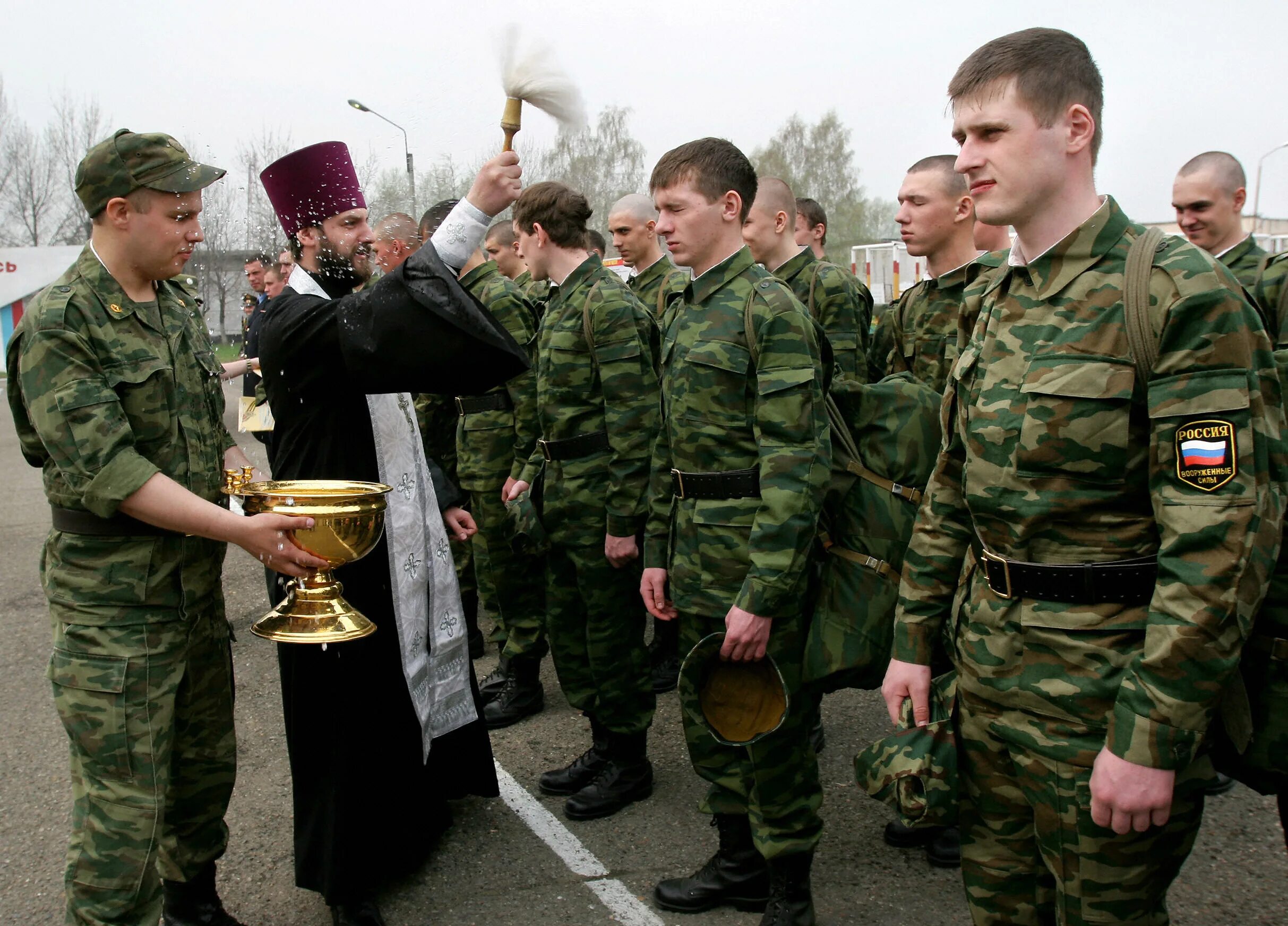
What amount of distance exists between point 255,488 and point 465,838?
1.74 metres

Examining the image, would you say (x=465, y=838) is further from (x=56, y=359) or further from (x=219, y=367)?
(x=56, y=359)

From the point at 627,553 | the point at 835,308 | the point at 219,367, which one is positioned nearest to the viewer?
the point at 219,367

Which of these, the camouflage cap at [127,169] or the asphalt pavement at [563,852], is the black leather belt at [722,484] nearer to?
the asphalt pavement at [563,852]

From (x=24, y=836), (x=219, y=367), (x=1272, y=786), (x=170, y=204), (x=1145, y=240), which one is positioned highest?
(x=170, y=204)

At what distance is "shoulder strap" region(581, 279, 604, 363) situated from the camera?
418cm

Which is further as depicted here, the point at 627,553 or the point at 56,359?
the point at 627,553

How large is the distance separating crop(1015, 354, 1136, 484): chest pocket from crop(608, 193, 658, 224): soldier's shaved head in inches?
210

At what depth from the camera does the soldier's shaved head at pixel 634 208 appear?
694 centimetres

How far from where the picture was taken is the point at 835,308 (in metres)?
5.75

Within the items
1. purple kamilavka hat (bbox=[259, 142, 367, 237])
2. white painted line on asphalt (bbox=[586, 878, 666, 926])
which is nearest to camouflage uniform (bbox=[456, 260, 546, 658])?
white painted line on asphalt (bbox=[586, 878, 666, 926])

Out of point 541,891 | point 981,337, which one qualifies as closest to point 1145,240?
point 981,337

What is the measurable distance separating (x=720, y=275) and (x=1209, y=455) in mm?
1752

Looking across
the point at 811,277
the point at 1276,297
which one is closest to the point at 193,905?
the point at 1276,297

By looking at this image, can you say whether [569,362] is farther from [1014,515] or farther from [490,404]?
[1014,515]
